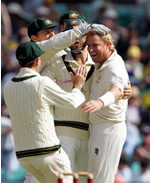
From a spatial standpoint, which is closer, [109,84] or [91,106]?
[91,106]

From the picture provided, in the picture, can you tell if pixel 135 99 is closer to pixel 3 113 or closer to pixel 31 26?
pixel 3 113

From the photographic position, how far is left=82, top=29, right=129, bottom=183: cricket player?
6229 mm

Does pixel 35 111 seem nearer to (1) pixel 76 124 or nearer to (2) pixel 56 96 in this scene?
(2) pixel 56 96

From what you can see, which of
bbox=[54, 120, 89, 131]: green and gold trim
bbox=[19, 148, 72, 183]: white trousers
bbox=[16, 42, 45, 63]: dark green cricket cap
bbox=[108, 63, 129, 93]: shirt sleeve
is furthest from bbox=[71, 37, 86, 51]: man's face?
bbox=[19, 148, 72, 183]: white trousers

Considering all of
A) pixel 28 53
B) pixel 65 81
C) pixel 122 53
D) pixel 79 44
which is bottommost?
pixel 122 53

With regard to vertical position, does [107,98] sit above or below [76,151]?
above

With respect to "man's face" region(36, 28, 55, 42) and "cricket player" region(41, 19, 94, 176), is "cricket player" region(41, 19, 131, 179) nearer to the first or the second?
"cricket player" region(41, 19, 94, 176)

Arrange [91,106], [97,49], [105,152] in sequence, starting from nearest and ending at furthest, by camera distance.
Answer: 1. [91,106]
2. [97,49]
3. [105,152]

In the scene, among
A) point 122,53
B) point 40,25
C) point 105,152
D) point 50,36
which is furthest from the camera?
point 122,53

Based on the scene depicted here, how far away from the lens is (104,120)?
20.8ft

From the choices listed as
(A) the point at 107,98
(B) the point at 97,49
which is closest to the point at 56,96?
(A) the point at 107,98

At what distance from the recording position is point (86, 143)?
259 inches

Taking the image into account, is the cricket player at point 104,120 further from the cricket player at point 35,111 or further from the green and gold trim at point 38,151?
the green and gold trim at point 38,151

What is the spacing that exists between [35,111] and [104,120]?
1.04 m
